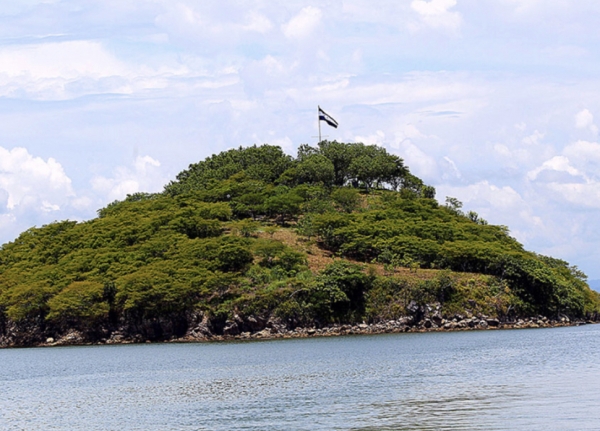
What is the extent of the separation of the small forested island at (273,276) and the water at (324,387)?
681 inches

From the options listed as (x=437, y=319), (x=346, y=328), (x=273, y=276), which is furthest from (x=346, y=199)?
(x=437, y=319)

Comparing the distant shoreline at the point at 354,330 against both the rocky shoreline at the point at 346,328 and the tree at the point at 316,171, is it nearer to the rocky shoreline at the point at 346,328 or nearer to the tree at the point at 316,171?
the rocky shoreline at the point at 346,328

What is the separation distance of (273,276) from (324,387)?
54.3 metres

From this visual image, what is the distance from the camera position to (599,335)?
81.9 metres

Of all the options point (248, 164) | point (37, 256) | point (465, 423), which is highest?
point (248, 164)

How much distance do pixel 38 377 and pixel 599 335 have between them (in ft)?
167

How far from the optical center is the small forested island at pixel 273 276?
3875 inches

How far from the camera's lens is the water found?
1496 inches

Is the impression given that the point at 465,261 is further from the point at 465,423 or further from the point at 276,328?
the point at 465,423

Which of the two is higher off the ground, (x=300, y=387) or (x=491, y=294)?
(x=491, y=294)

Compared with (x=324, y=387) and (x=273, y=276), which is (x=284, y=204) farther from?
(x=324, y=387)

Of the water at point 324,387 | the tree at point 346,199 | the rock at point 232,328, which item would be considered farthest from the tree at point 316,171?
the water at point 324,387

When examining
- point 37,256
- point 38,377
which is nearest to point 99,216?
point 37,256

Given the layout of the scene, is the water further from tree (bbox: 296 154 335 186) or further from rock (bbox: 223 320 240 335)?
tree (bbox: 296 154 335 186)
